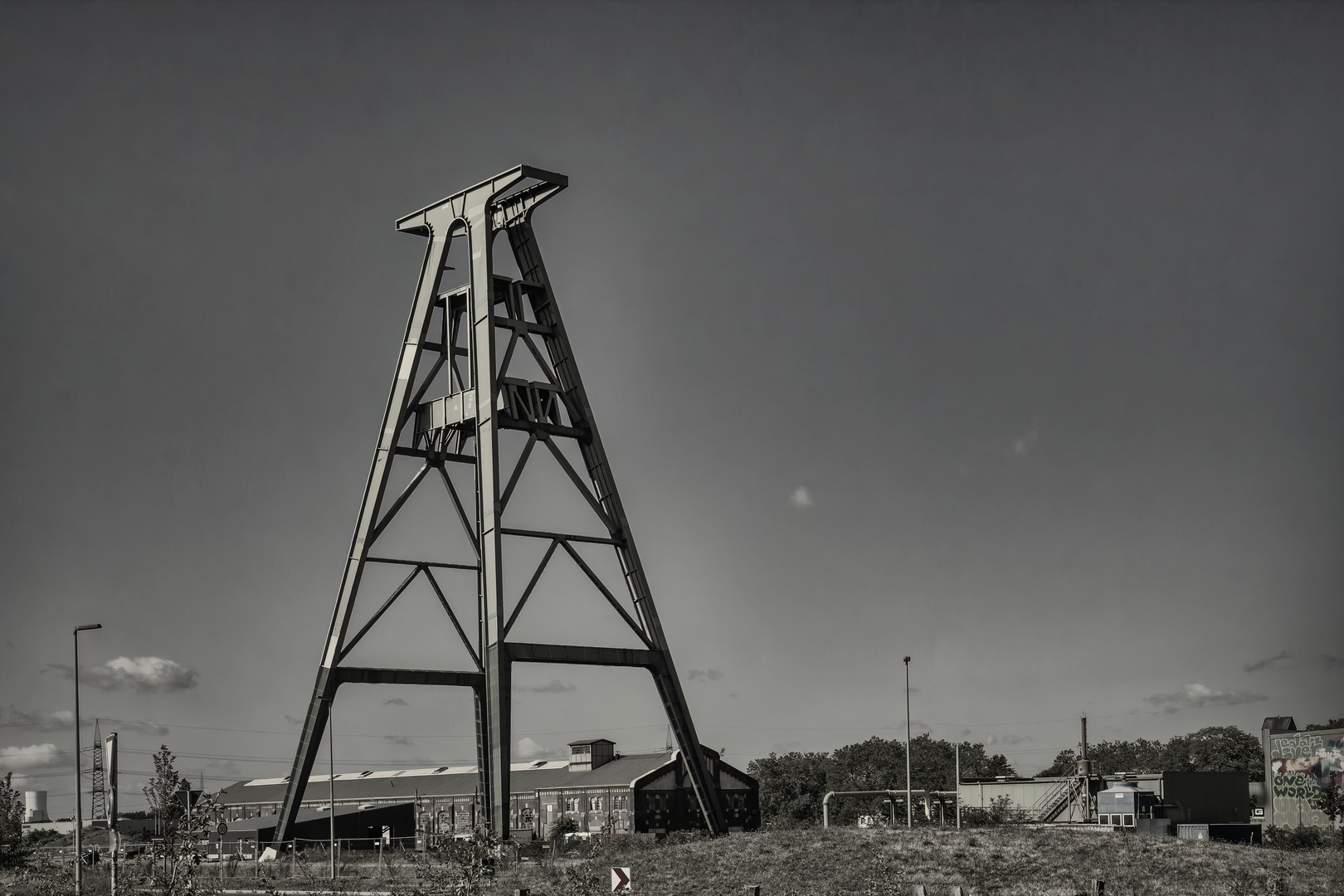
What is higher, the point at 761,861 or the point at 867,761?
the point at 761,861

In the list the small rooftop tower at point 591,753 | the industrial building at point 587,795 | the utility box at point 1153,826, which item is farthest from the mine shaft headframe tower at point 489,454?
the small rooftop tower at point 591,753

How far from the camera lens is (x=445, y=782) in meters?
80.7

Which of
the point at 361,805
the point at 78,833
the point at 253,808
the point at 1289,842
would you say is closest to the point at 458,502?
the point at 78,833

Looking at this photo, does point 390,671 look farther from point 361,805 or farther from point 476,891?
point 361,805

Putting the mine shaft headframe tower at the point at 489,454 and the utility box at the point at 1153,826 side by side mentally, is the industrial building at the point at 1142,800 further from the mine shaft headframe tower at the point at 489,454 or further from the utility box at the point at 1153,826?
the mine shaft headframe tower at the point at 489,454

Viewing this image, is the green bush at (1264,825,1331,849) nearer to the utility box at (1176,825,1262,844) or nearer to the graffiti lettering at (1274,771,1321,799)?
the utility box at (1176,825,1262,844)

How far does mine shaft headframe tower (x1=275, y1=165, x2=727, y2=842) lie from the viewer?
103 ft

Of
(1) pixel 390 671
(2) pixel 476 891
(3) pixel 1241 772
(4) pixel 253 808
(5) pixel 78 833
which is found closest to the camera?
(2) pixel 476 891

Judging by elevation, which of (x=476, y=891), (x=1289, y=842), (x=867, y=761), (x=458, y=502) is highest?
(x=458, y=502)

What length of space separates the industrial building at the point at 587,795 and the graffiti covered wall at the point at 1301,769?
24682 millimetres

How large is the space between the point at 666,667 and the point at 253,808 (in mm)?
65299

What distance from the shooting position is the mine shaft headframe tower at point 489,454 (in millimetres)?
31344

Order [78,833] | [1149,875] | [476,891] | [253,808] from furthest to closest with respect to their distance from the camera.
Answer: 1. [253,808]
2. [78,833]
3. [1149,875]
4. [476,891]

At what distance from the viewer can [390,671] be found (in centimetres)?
3284
